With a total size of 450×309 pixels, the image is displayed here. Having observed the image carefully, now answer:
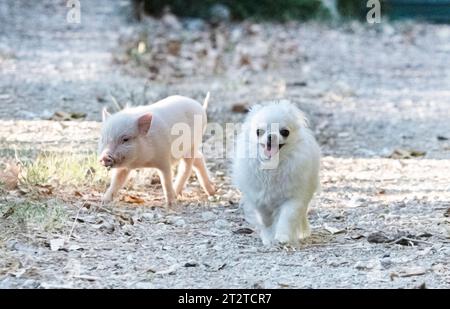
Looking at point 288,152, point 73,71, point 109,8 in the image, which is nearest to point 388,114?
point 73,71

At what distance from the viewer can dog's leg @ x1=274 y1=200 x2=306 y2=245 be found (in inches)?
184

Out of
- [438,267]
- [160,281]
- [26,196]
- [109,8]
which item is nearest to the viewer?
[160,281]

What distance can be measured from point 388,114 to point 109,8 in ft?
20.7

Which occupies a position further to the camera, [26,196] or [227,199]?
[227,199]

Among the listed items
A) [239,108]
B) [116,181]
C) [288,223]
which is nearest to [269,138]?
[288,223]

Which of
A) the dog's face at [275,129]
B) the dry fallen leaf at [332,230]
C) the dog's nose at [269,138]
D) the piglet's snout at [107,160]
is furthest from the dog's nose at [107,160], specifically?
the dry fallen leaf at [332,230]

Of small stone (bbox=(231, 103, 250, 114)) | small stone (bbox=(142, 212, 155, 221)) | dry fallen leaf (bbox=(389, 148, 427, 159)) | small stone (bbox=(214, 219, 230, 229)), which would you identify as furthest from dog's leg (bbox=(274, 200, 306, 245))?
small stone (bbox=(231, 103, 250, 114))

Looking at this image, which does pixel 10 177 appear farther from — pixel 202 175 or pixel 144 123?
pixel 202 175

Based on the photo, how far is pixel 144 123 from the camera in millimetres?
5160

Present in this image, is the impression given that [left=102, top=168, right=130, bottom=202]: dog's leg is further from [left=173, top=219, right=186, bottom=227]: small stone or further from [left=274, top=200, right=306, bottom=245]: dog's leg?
[left=274, top=200, right=306, bottom=245]: dog's leg

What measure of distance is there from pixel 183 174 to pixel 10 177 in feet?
3.12

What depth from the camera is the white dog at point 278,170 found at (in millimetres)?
4641
